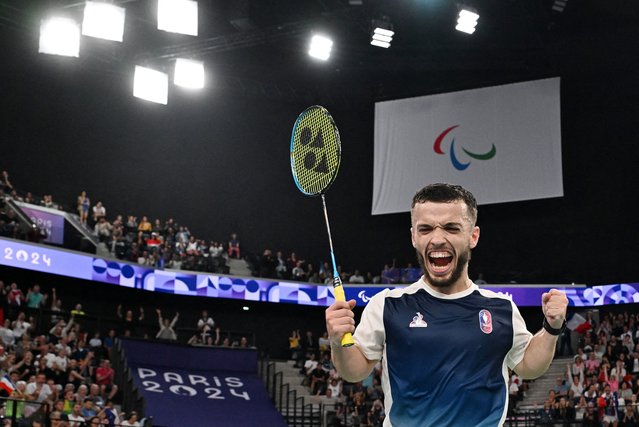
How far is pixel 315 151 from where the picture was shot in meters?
5.82

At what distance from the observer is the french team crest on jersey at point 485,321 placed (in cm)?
399

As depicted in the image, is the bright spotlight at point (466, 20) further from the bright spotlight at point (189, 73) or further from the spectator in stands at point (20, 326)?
the spectator in stands at point (20, 326)

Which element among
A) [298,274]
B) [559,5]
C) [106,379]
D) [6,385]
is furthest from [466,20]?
[6,385]

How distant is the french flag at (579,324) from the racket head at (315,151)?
2214 centimetres

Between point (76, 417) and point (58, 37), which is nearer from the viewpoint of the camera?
point (76, 417)

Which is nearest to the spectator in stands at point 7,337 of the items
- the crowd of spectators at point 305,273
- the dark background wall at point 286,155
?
the dark background wall at point 286,155

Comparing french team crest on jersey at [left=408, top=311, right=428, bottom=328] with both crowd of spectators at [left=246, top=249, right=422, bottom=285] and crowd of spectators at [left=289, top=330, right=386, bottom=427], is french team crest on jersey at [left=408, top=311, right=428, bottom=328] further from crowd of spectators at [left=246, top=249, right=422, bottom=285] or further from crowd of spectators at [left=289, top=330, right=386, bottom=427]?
crowd of spectators at [left=246, top=249, right=422, bottom=285]

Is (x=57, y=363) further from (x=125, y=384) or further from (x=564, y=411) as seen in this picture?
(x=564, y=411)

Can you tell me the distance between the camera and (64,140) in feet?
102

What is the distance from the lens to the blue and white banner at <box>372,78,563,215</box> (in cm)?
2984

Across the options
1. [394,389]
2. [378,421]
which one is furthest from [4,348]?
[394,389]

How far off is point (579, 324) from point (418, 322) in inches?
968

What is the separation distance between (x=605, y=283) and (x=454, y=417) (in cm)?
2878

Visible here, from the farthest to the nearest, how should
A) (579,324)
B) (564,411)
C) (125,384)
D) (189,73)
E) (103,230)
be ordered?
1. (189,73)
2. (103,230)
3. (579,324)
4. (125,384)
5. (564,411)
